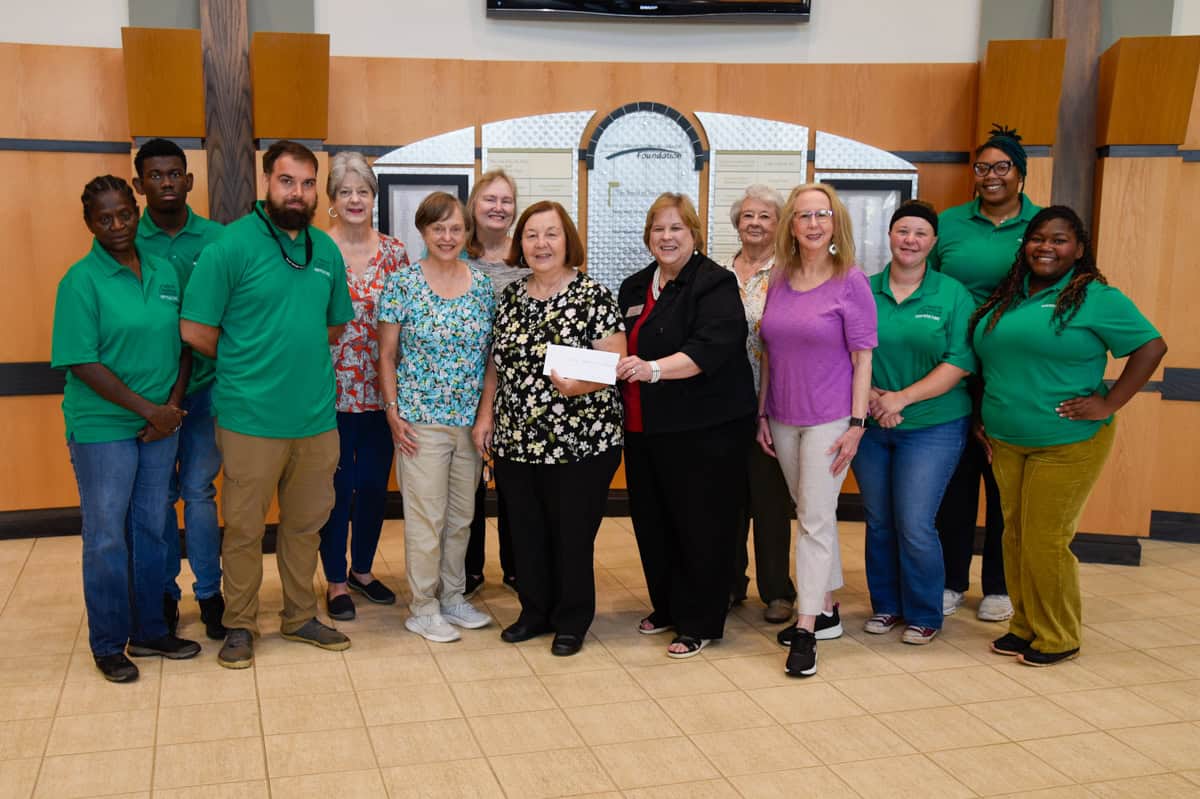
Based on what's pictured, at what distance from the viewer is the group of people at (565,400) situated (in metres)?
3.45

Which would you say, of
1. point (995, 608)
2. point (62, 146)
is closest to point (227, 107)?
point (62, 146)

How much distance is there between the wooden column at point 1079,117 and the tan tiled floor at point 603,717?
2374 mm

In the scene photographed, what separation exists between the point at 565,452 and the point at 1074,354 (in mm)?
1853

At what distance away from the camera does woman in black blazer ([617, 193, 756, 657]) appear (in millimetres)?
3578

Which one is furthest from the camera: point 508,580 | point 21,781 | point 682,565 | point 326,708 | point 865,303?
point 508,580

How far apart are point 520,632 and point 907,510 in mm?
1571

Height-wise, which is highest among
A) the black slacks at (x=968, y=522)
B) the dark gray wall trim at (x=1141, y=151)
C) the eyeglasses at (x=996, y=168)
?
the dark gray wall trim at (x=1141, y=151)

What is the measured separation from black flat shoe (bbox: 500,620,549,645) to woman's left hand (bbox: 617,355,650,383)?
111 centimetres

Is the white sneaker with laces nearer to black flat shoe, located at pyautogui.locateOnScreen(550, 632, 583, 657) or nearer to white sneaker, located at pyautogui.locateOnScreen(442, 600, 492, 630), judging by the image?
black flat shoe, located at pyautogui.locateOnScreen(550, 632, 583, 657)

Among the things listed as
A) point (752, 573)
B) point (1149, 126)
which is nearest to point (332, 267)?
point (752, 573)

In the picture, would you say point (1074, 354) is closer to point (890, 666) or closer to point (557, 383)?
point (890, 666)

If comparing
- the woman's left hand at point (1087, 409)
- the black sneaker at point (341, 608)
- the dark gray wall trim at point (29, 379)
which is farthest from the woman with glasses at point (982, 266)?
the dark gray wall trim at point (29, 379)

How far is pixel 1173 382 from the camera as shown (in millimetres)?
5602

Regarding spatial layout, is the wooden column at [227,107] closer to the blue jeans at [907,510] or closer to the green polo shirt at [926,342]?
the green polo shirt at [926,342]
